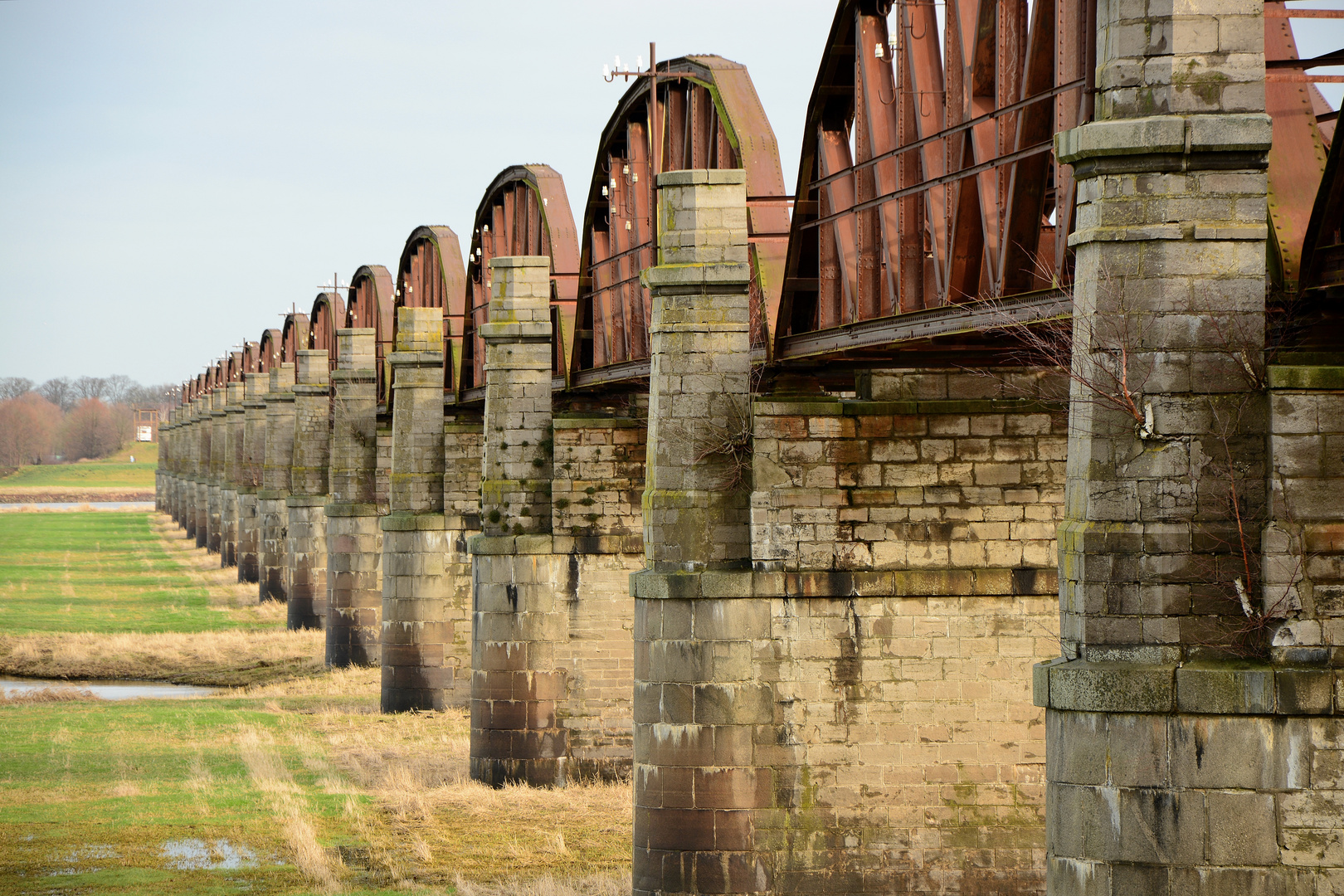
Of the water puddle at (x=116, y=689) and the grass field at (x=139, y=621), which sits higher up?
the grass field at (x=139, y=621)

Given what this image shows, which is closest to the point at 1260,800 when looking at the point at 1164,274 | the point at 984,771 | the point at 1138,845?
the point at 1138,845

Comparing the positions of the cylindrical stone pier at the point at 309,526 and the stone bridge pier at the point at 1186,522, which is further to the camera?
the cylindrical stone pier at the point at 309,526

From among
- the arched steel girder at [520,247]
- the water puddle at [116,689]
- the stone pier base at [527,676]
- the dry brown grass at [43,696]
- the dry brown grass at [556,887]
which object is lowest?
the water puddle at [116,689]

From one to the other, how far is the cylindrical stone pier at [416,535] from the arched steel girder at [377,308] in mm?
14817

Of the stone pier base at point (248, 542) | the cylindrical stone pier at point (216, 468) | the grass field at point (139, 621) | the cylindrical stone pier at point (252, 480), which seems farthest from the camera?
the cylindrical stone pier at point (216, 468)

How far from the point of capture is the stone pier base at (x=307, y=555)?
50188 mm

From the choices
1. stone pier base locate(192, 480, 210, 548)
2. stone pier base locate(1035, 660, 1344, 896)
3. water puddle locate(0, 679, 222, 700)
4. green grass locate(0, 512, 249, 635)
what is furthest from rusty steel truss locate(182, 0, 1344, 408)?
stone pier base locate(192, 480, 210, 548)

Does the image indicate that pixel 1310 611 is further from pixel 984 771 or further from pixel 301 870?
pixel 301 870

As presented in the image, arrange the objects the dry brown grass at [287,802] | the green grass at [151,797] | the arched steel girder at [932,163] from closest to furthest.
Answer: the arched steel girder at [932,163] < the green grass at [151,797] < the dry brown grass at [287,802]

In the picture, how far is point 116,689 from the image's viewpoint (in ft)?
140

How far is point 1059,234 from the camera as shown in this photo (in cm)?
1295

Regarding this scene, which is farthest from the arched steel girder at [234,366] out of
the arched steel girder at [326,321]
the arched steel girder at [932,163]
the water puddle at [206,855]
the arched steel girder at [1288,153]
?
the arched steel girder at [1288,153]

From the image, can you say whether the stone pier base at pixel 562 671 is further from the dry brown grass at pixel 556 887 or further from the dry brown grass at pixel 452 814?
the dry brown grass at pixel 556 887

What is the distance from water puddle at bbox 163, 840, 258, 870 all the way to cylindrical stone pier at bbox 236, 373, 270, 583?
47667mm
